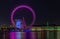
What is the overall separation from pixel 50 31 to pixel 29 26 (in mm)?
1161

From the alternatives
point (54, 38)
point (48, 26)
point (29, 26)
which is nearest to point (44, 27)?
point (48, 26)

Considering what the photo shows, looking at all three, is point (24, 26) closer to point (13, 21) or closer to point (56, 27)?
point (13, 21)

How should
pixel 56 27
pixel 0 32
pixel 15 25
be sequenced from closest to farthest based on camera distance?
1. pixel 15 25
2. pixel 56 27
3. pixel 0 32

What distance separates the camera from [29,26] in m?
6.30

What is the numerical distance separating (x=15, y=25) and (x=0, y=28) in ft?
1.52

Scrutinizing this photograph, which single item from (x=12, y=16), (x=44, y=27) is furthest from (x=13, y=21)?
(x=44, y=27)

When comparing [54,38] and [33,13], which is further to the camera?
[33,13]

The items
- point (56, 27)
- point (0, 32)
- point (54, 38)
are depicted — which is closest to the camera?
point (54, 38)

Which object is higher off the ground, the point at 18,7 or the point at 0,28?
the point at 18,7

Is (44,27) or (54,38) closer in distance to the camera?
(54,38)

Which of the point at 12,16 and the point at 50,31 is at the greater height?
the point at 12,16

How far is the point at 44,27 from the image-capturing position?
271 inches

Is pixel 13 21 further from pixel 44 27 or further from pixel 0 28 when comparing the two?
pixel 44 27

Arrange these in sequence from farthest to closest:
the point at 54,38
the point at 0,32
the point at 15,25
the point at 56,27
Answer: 1. the point at 0,32
2. the point at 56,27
3. the point at 15,25
4. the point at 54,38
